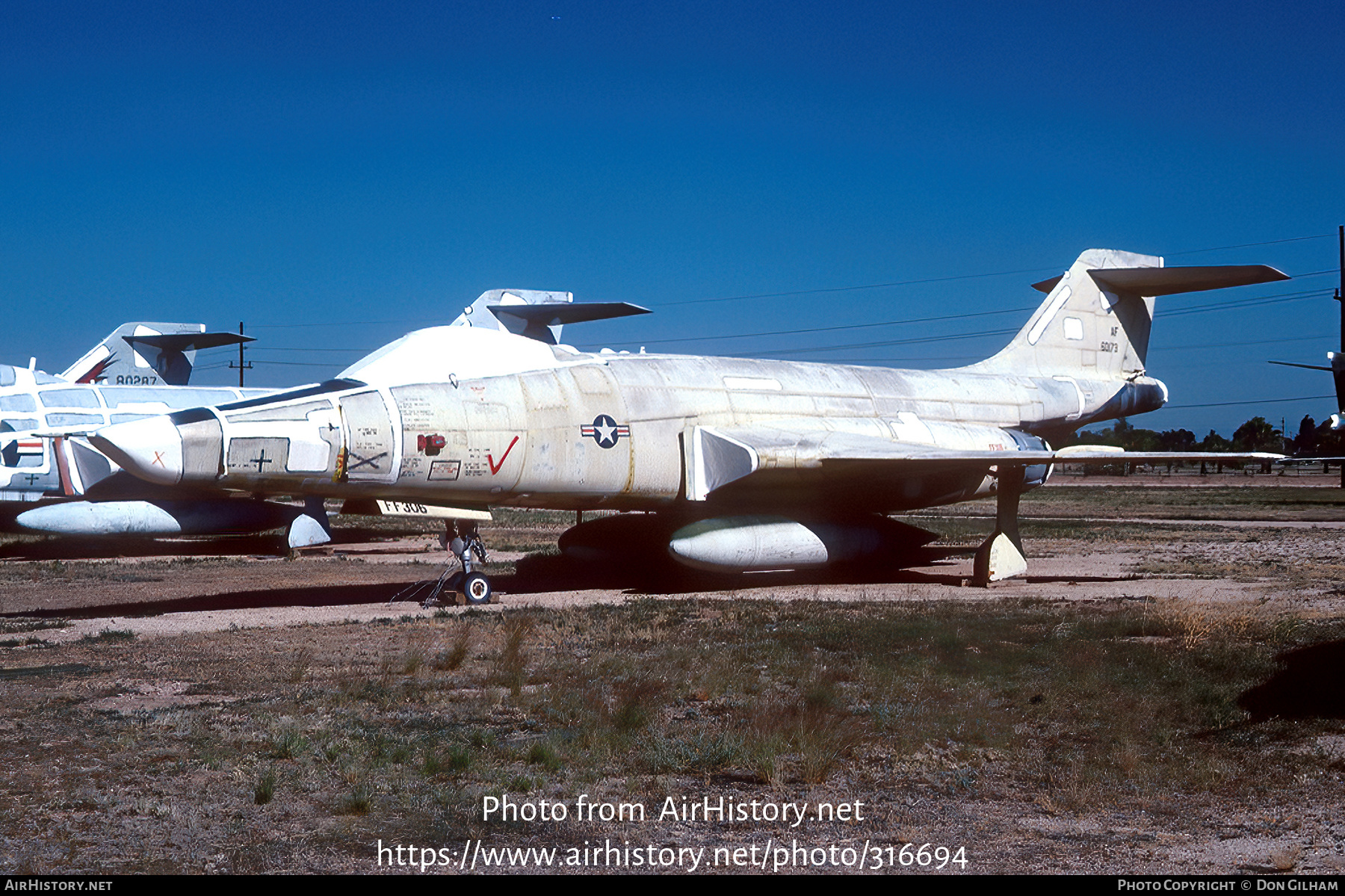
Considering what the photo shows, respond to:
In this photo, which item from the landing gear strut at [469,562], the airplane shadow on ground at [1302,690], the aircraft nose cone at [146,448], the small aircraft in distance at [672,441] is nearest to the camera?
the airplane shadow on ground at [1302,690]

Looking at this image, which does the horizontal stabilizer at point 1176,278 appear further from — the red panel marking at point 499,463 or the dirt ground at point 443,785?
the red panel marking at point 499,463

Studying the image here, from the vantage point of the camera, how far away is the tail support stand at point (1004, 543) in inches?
565

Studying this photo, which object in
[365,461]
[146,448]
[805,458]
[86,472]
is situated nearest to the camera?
[146,448]

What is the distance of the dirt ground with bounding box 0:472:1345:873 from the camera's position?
4.59m

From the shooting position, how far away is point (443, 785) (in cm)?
551

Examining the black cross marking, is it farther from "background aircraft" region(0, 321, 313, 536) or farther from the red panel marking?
"background aircraft" region(0, 321, 313, 536)

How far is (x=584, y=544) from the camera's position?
1595 cm

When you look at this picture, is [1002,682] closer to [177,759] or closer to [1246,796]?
[1246,796]

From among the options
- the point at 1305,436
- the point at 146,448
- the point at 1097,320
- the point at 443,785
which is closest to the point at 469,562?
the point at 146,448

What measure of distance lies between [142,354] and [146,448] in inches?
812

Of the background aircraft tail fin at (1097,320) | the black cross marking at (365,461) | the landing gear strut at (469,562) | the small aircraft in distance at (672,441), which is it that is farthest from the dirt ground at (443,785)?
the background aircraft tail fin at (1097,320)

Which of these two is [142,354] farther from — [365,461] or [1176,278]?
[1176,278]

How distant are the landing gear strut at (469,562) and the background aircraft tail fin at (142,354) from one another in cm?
1685

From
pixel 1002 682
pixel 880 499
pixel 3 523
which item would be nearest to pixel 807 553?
pixel 880 499
